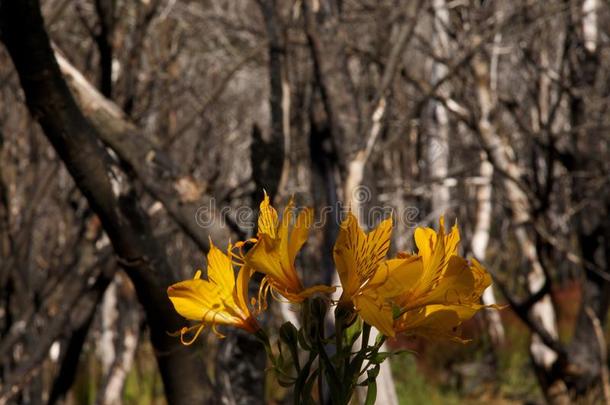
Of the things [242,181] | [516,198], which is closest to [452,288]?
[516,198]

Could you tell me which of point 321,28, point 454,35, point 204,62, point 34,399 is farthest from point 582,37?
point 204,62

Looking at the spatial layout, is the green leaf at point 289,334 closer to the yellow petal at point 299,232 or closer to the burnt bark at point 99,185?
the yellow petal at point 299,232

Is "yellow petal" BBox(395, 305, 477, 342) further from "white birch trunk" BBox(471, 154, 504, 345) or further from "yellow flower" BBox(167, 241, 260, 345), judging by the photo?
"white birch trunk" BBox(471, 154, 504, 345)

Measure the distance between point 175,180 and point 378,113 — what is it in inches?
54.1

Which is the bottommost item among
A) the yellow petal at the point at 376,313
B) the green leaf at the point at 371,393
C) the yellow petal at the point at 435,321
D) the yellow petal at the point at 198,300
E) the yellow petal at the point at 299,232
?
the green leaf at the point at 371,393

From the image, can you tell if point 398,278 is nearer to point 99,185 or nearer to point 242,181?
point 99,185

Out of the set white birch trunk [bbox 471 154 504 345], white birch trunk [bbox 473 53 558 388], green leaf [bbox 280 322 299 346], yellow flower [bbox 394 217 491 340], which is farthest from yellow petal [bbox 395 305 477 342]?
white birch trunk [bbox 471 154 504 345]

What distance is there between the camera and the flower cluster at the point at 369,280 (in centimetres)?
108

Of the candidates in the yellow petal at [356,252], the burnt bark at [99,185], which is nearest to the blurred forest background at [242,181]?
the burnt bark at [99,185]

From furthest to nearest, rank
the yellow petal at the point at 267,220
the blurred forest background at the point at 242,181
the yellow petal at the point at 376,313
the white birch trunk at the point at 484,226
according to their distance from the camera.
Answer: the white birch trunk at the point at 484,226 → the blurred forest background at the point at 242,181 → the yellow petal at the point at 267,220 → the yellow petal at the point at 376,313

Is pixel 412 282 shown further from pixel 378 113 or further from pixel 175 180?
pixel 378 113

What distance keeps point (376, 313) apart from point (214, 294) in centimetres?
24

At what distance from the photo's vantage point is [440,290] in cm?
113

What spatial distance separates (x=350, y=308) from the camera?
113cm
